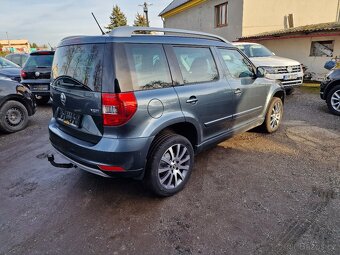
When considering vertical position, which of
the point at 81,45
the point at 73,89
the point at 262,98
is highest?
the point at 81,45

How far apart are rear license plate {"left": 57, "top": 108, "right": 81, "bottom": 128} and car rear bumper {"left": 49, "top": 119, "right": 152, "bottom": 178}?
19 cm

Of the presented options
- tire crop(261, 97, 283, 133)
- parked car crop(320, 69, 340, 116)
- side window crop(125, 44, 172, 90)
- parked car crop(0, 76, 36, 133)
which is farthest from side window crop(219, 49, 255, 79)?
parked car crop(0, 76, 36, 133)

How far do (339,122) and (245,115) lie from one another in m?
3.13

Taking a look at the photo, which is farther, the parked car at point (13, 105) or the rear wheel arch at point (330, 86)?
the rear wheel arch at point (330, 86)

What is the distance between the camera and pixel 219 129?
3.65 m

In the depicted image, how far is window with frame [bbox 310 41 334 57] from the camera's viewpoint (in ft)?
38.3

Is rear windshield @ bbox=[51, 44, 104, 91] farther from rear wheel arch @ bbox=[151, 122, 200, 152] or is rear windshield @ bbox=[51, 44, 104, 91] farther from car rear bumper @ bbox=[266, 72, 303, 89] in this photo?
car rear bumper @ bbox=[266, 72, 303, 89]

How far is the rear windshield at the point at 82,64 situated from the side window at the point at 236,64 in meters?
1.91

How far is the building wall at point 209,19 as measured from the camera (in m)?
14.8

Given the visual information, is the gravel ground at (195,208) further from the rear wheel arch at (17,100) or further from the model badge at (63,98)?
the rear wheel arch at (17,100)

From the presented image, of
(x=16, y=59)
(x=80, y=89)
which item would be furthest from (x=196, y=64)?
(x=16, y=59)

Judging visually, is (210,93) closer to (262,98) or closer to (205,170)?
(205,170)

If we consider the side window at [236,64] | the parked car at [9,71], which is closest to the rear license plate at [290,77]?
the side window at [236,64]

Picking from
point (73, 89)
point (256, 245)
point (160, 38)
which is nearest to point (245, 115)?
point (160, 38)
